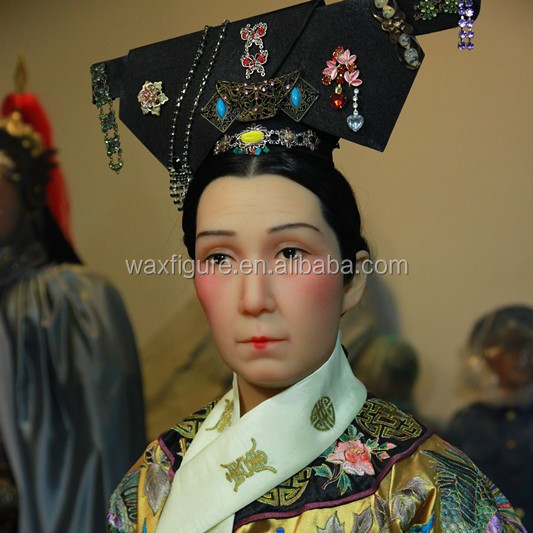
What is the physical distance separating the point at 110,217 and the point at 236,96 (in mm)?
2056

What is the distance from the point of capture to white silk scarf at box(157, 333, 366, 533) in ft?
4.58

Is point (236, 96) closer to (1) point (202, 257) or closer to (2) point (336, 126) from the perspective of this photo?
(2) point (336, 126)

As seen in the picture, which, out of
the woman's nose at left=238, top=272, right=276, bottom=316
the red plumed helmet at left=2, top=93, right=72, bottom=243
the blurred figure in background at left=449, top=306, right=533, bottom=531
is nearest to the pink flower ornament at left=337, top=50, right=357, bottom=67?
the woman's nose at left=238, top=272, right=276, bottom=316

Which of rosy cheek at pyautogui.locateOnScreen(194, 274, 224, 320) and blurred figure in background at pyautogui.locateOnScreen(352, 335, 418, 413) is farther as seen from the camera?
blurred figure in background at pyautogui.locateOnScreen(352, 335, 418, 413)

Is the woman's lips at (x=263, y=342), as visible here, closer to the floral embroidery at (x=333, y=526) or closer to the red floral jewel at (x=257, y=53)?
the floral embroidery at (x=333, y=526)

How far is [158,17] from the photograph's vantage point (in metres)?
3.17

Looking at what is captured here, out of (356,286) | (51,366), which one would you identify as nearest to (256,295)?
(356,286)

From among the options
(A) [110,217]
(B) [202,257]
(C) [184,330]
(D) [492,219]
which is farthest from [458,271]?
(B) [202,257]

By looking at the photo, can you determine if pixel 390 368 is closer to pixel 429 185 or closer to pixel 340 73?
pixel 429 185

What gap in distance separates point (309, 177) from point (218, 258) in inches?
8.2

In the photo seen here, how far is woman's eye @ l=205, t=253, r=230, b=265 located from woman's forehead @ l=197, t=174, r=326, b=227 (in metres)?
0.06

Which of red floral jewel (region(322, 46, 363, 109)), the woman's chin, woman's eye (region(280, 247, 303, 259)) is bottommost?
the woman's chin

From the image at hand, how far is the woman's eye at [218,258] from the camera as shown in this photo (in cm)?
143

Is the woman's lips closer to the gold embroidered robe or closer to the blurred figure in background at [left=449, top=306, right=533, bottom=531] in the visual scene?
the gold embroidered robe
